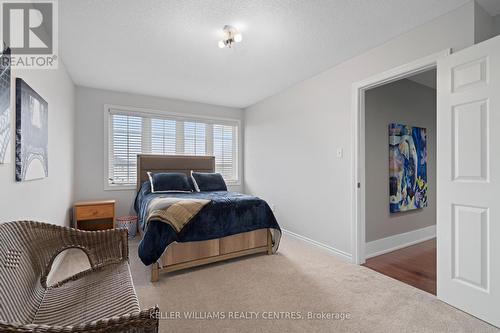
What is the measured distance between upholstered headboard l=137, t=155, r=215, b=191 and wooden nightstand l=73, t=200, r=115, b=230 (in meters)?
0.74

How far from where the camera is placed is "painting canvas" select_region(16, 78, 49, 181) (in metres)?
1.63

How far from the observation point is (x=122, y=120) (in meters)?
4.18

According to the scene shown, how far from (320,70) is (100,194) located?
403 centimetres

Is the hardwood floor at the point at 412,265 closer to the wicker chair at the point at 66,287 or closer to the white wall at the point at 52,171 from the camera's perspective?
the wicker chair at the point at 66,287

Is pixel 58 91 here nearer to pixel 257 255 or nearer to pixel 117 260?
pixel 117 260

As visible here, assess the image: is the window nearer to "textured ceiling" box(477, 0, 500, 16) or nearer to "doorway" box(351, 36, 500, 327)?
"doorway" box(351, 36, 500, 327)

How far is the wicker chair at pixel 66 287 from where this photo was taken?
893 mm

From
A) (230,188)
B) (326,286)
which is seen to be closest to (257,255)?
(326,286)

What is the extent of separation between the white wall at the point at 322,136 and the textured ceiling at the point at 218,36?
148mm

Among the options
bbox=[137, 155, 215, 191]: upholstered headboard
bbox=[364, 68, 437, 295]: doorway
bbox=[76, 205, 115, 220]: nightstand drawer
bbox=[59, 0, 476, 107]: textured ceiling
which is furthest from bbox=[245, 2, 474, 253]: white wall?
bbox=[76, 205, 115, 220]: nightstand drawer

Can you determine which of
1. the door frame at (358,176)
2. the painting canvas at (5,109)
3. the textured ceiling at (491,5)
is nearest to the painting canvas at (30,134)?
the painting canvas at (5,109)

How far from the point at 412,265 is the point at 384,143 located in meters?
1.59

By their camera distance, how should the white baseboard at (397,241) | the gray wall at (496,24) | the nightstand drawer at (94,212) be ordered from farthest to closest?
the nightstand drawer at (94,212) < the white baseboard at (397,241) < the gray wall at (496,24)

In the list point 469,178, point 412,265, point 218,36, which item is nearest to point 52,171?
point 218,36
